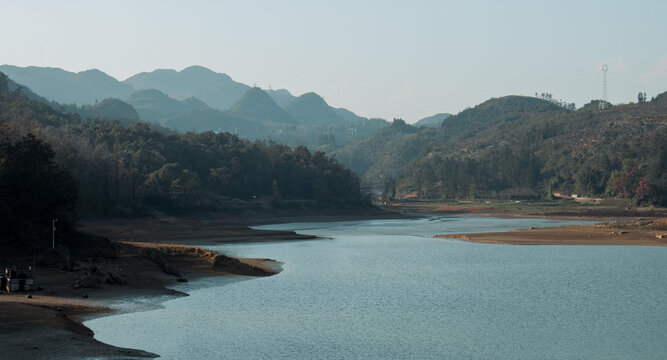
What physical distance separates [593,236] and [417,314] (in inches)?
1957

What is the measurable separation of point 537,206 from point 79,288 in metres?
143

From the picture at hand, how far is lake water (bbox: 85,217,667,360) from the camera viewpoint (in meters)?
26.1

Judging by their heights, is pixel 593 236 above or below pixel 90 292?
above

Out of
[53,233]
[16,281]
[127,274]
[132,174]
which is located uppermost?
[132,174]

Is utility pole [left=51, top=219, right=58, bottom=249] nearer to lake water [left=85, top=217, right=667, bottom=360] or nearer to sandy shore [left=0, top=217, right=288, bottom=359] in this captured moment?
sandy shore [left=0, top=217, right=288, bottom=359]

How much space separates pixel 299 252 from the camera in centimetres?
6456

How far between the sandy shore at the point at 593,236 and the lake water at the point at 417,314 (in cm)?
1504

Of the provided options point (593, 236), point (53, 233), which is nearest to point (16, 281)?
point (53, 233)

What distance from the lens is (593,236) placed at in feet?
250

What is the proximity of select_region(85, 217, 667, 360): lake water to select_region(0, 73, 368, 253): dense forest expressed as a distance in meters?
13.1

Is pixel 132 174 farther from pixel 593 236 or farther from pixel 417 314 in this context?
pixel 417 314

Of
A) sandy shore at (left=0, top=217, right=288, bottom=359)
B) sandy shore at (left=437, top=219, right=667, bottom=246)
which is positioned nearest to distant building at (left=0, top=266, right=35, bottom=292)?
sandy shore at (left=0, top=217, right=288, bottom=359)

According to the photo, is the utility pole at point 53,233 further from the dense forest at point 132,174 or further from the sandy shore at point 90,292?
the sandy shore at point 90,292

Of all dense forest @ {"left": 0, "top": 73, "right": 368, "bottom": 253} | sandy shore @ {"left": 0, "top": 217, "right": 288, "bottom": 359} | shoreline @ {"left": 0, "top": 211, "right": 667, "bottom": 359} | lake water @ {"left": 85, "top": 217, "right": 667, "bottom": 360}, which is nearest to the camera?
sandy shore @ {"left": 0, "top": 217, "right": 288, "bottom": 359}
